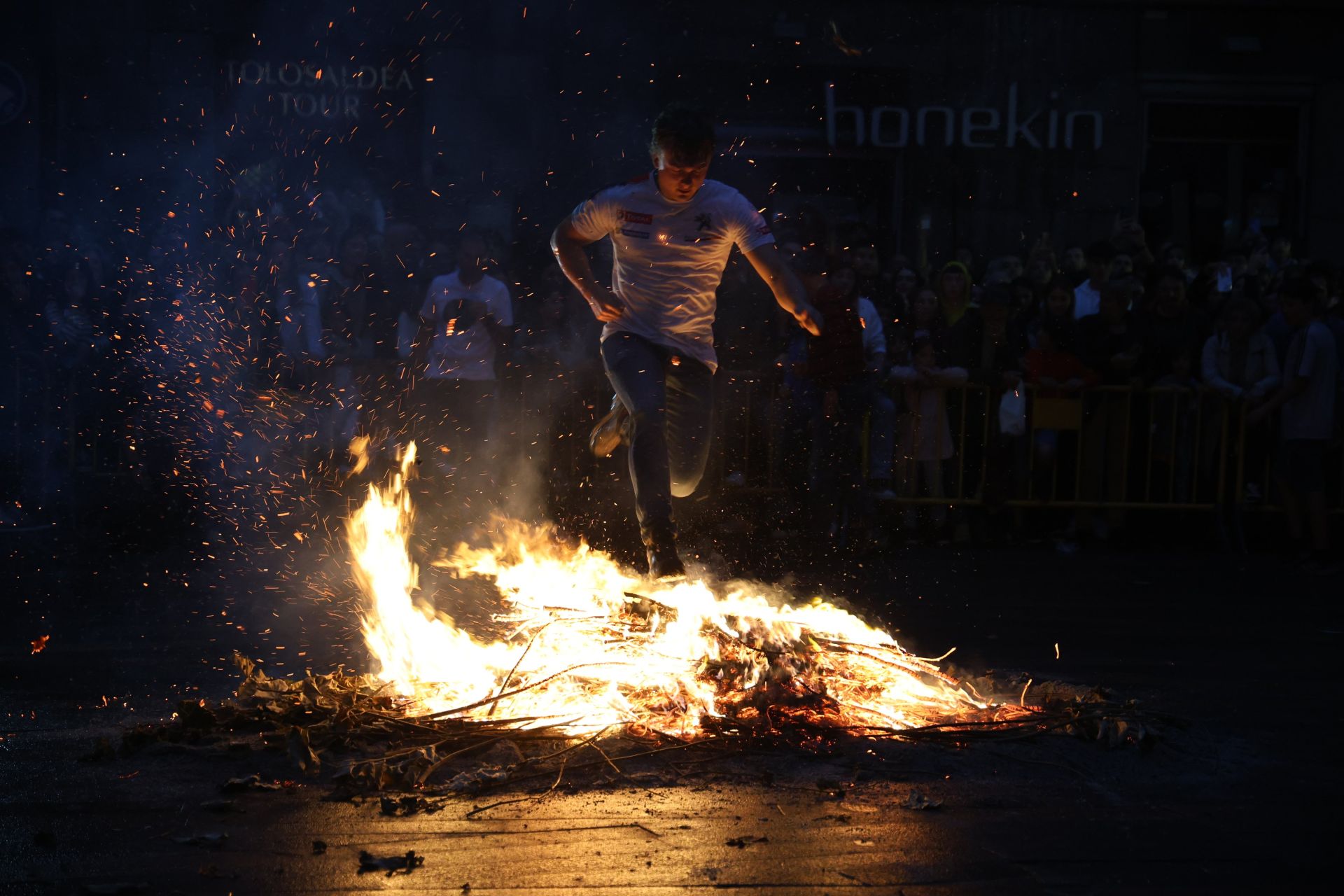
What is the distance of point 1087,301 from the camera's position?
12281mm

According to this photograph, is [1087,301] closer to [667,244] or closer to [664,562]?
[667,244]

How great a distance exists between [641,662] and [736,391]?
575 centimetres

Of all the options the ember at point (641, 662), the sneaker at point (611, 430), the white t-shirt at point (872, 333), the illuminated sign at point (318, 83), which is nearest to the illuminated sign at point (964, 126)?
the illuminated sign at point (318, 83)

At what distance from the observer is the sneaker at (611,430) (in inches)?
285

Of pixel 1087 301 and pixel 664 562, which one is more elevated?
pixel 1087 301

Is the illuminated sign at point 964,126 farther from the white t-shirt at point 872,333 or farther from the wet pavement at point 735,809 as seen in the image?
the wet pavement at point 735,809

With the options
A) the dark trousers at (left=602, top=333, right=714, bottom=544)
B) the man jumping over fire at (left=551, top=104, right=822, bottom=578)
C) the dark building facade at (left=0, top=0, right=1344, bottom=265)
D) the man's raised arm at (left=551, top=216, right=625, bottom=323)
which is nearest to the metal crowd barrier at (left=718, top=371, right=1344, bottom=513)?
the dark trousers at (left=602, top=333, right=714, bottom=544)

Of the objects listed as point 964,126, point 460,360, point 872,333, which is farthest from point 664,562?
point 964,126

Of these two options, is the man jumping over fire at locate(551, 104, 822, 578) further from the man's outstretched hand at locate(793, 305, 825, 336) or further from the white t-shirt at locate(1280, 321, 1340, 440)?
the white t-shirt at locate(1280, 321, 1340, 440)

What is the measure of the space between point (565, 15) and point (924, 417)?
25.7 feet

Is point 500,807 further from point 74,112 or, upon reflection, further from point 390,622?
→ point 74,112

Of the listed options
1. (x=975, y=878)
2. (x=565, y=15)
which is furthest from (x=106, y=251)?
(x=975, y=878)

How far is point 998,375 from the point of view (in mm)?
11211

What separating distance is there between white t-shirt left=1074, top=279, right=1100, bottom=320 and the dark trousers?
6132mm
